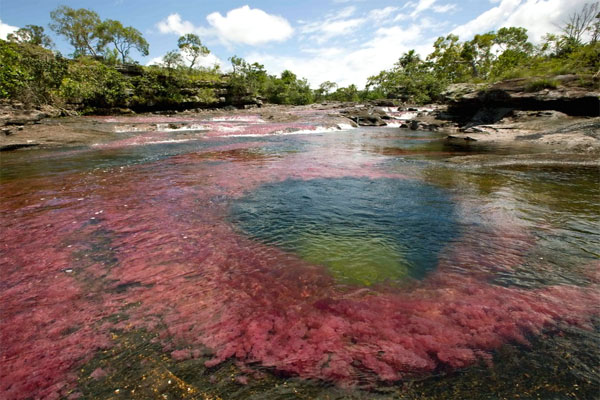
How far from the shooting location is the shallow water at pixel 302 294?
2107 millimetres

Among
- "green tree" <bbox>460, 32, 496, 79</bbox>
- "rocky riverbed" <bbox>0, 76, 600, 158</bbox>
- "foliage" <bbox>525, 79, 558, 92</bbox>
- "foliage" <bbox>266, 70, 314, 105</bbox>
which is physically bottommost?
"rocky riverbed" <bbox>0, 76, 600, 158</bbox>

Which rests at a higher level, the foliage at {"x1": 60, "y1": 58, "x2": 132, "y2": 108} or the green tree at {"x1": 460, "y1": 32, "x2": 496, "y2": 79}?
the green tree at {"x1": 460, "y1": 32, "x2": 496, "y2": 79}

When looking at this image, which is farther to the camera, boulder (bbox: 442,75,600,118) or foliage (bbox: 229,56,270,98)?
foliage (bbox: 229,56,270,98)

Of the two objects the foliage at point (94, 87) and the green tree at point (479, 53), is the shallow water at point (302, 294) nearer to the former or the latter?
the foliage at point (94, 87)

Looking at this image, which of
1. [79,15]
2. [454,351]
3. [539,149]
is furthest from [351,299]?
[79,15]

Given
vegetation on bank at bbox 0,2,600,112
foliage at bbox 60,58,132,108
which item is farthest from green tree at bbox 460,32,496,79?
foliage at bbox 60,58,132,108

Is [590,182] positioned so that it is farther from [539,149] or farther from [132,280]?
[132,280]

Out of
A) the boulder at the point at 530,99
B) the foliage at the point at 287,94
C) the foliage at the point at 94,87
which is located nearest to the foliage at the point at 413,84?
the foliage at the point at 287,94

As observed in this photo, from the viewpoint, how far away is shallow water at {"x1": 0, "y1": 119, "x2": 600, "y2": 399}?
211 centimetres

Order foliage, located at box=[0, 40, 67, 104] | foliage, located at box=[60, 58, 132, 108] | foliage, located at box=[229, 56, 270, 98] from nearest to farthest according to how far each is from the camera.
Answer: foliage, located at box=[0, 40, 67, 104] → foliage, located at box=[60, 58, 132, 108] → foliage, located at box=[229, 56, 270, 98]

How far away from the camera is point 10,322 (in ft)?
8.73

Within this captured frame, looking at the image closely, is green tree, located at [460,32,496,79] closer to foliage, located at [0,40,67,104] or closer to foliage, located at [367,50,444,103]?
foliage, located at [367,50,444,103]

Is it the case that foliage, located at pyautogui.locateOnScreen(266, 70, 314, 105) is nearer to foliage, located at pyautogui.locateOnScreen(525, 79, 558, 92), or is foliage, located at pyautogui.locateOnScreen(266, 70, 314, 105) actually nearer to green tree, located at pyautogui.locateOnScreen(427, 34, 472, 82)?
green tree, located at pyautogui.locateOnScreen(427, 34, 472, 82)

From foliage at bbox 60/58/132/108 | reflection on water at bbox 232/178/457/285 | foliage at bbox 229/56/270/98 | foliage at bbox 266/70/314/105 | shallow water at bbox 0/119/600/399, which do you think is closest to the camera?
shallow water at bbox 0/119/600/399
